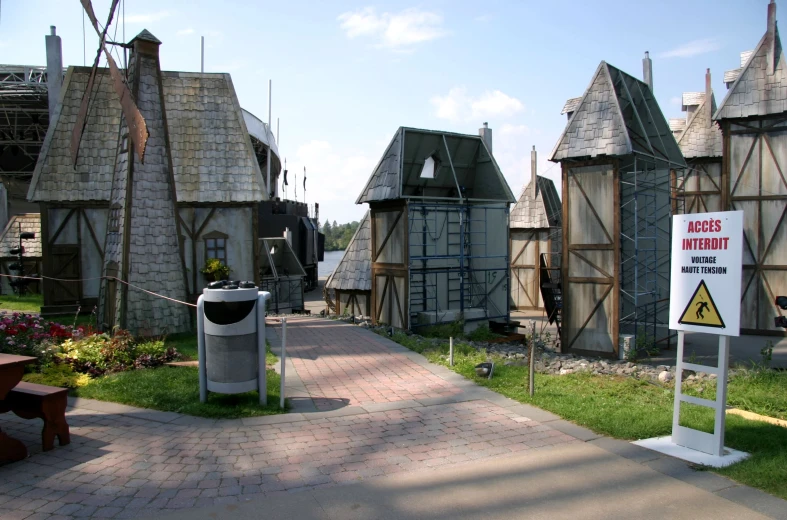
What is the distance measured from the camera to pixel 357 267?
22406 mm

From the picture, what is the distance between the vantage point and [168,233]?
13.3 m

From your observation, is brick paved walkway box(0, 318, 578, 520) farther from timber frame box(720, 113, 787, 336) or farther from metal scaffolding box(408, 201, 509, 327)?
timber frame box(720, 113, 787, 336)

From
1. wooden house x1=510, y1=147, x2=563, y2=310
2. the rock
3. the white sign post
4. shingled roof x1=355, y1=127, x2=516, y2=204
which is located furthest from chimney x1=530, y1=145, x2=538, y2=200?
the white sign post

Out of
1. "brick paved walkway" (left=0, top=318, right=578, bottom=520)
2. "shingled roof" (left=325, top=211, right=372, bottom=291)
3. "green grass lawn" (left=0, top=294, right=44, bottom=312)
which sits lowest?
"green grass lawn" (left=0, top=294, right=44, bottom=312)

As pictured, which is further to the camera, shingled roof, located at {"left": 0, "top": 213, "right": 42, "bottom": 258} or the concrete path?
shingled roof, located at {"left": 0, "top": 213, "right": 42, "bottom": 258}

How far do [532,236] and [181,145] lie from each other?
18.2 m

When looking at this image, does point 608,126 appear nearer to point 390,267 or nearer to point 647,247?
point 647,247

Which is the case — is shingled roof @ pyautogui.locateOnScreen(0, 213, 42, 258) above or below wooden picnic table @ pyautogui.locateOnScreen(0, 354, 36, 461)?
above

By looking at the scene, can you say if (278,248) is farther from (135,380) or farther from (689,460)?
(689,460)

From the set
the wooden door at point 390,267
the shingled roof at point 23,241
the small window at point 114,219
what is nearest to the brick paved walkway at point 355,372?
the wooden door at point 390,267

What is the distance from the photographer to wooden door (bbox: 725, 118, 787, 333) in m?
19.0

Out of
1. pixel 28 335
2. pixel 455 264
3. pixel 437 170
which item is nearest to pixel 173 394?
pixel 28 335

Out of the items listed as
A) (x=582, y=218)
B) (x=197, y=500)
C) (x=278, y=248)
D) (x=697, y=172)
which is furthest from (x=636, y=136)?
(x=278, y=248)

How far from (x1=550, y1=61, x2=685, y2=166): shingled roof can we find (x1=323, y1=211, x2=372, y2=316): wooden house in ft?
27.5
